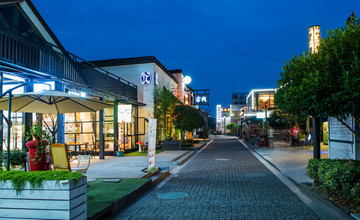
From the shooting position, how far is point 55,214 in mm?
4258

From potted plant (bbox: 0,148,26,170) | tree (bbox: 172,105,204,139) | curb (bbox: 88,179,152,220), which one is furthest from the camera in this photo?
tree (bbox: 172,105,204,139)

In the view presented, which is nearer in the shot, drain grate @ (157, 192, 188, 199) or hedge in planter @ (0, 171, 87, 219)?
hedge in planter @ (0, 171, 87, 219)

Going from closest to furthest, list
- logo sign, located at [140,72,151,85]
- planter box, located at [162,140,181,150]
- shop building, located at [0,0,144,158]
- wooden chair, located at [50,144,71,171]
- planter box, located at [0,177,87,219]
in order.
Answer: planter box, located at [0,177,87,219], wooden chair, located at [50,144,71,171], shop building, located at [0,0,144,158], planter box, located at [162,140,181,150], logo sign, located at [140,72,151,85]

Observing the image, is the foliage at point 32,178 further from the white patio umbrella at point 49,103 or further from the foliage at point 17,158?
the foliage at point 17,158

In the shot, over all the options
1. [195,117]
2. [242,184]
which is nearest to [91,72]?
[195,117]

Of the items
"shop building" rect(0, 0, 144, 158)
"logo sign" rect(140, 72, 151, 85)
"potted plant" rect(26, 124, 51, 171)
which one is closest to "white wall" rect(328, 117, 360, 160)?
"potted plant" rect(26, 124, 51, 171)

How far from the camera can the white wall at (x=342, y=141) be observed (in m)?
9.16

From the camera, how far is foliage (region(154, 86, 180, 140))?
22712 mm

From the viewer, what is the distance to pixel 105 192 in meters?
6.79

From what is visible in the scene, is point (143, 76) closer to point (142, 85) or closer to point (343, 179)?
point (142, 85)

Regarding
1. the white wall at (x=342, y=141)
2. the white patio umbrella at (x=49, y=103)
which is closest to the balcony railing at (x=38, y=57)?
the white patio umbrella at (x=49, y=103)

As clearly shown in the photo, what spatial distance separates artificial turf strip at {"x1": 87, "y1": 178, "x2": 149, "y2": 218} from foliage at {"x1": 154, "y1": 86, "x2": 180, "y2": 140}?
1444 centimetres

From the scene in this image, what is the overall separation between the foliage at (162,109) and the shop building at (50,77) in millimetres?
1792

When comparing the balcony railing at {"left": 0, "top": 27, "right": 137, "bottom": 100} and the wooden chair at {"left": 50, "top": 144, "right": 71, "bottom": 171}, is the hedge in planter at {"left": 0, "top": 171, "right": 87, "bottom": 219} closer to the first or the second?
the wooden chair at {"left": 50, "top": 144, "right": 71, "bottom": 171}
